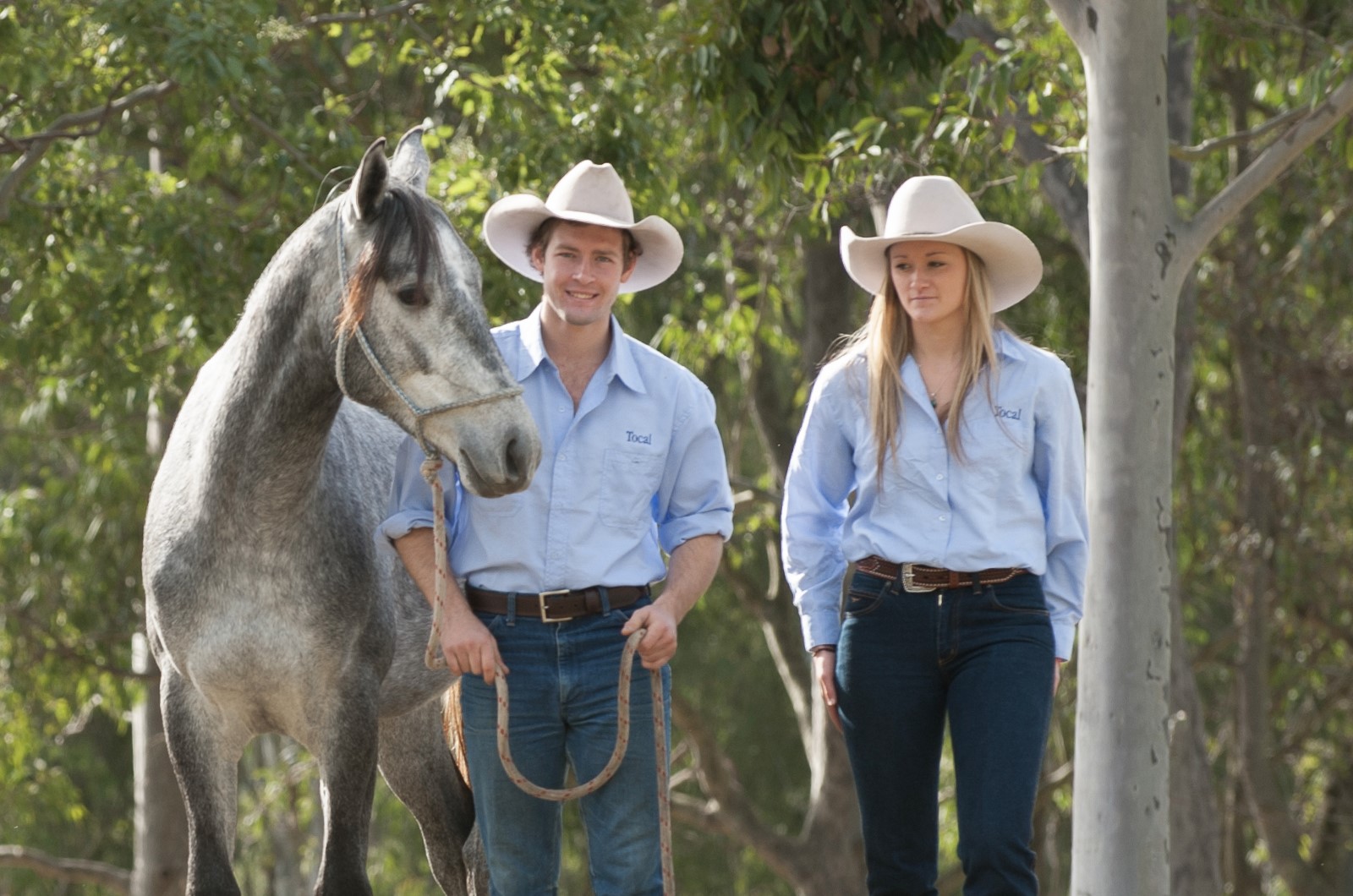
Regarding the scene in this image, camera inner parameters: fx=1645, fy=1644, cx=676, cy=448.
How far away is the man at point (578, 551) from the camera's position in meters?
3.54

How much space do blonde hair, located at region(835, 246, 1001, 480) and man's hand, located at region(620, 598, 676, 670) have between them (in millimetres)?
650

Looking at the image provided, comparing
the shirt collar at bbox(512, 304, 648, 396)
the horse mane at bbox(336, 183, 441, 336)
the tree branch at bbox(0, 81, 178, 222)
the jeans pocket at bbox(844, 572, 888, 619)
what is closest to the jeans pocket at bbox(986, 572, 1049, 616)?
the jeans pocket at bbox(844, 572, 888, 619)

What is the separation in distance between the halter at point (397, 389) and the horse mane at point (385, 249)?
0.03 metres

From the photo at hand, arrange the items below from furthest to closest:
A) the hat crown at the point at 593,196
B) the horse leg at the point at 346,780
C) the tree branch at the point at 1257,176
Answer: the tree branch at the point at 1257,176, the horse leg at the point at 346,780, the hat crown at the point at 593,196

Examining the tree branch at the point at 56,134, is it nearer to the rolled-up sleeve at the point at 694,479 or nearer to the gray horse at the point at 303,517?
the gray horse at the point at 303,517

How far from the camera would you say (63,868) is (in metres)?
11.7

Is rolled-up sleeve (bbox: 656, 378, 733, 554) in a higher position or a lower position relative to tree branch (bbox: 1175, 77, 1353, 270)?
lower

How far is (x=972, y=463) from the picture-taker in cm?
376

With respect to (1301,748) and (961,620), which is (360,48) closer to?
(961,620)

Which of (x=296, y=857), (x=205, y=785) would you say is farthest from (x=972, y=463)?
(x=296, y=857)

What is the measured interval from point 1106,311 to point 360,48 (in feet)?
16.3

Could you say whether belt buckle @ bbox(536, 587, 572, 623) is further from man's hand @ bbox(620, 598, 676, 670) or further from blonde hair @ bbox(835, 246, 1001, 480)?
blonde hair @ bbox(835, 246, 1001, 480)

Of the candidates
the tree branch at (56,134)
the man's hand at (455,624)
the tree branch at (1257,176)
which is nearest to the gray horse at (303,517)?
the man's hand at (455,624)

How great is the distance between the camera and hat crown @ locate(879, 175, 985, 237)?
12.6ft
